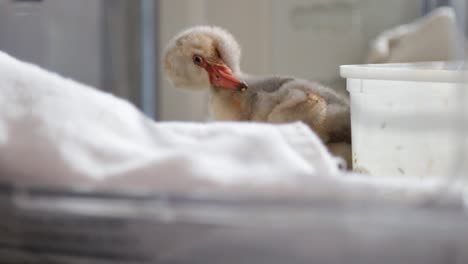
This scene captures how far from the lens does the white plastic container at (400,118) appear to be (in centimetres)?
59

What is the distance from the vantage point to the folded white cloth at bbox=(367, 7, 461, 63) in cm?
151

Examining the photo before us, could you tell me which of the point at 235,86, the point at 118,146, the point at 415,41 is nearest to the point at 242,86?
the point at 235,86

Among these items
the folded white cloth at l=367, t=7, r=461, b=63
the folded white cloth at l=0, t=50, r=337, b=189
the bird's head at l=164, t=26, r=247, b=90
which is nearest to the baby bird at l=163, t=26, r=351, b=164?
the bird's head at l=164, t=26, r=247, b=90

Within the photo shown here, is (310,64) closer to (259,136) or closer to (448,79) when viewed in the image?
(448,79)

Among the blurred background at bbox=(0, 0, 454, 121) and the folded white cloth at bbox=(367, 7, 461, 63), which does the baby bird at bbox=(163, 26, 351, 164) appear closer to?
the blurred background at bbox=(0, 0, 454, 121)

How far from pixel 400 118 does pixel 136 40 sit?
0.38 m

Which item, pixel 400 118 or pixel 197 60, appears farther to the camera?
pixel 197 60

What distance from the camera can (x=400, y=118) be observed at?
64cm

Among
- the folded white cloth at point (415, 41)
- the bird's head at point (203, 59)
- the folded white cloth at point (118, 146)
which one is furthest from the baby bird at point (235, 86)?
the folded white cloth at point (415, 41)

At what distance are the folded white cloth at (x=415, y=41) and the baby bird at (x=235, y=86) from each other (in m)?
0.67

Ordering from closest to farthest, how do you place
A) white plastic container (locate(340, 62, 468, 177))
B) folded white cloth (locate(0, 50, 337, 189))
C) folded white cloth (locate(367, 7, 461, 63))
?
folded white cloth (locate(0, 50, 337, 189)), white plastic container (locate(340, 62, 468, 177)), folded white cloth (locate(367, 7, 461, 63))

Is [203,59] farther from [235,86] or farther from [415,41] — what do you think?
[415,41]

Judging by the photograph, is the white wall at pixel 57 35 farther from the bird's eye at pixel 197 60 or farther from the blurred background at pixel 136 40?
the bird's eye at pixel 197 60

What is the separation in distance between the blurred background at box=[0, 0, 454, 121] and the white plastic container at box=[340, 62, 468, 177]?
8.7 inches
